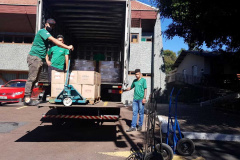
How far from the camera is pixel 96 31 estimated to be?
8258 millimetres

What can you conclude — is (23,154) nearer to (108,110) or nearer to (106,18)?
(108,110)

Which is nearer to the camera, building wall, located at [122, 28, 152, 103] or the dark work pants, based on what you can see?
the dark work pants

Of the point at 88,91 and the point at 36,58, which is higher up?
the point at 36,58

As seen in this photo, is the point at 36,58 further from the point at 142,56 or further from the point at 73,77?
the point at 142,56

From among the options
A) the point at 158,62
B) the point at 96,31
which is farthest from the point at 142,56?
the point at 96,31

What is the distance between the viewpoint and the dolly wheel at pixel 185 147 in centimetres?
431

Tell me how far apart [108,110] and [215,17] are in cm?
619

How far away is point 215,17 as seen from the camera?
28.4ft

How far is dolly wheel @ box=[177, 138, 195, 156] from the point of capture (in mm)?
4309

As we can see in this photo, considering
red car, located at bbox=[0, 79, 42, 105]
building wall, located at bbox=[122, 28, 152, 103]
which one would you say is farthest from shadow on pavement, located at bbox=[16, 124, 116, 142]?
building wall, located at bbox=[122, 28, 152, 103]

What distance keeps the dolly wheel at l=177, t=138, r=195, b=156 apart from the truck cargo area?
7.62 feet

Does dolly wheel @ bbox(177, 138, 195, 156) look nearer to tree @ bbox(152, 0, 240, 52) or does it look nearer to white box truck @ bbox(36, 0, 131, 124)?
white box truck @ bbox(36, 0, 131, 124)

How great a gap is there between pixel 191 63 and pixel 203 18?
20173 millimetres

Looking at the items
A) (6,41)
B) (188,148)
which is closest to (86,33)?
(188,148)
